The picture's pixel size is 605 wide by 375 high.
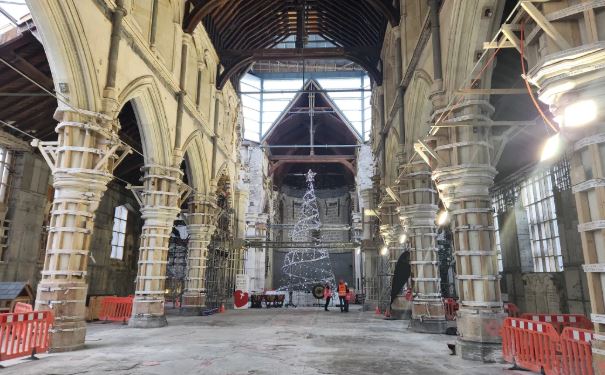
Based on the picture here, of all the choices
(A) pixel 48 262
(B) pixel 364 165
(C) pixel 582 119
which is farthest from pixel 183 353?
(B) pixel 364 165

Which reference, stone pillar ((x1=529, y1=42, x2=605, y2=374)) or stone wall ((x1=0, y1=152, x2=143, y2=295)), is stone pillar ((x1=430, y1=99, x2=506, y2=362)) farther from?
stone wall ((x1=0, y1=152, x2=143, y2=295))

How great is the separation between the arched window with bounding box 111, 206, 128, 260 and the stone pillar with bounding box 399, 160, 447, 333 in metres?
13.4

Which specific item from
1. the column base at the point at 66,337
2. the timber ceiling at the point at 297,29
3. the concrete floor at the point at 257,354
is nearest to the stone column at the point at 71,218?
the column base at the point at 66,337

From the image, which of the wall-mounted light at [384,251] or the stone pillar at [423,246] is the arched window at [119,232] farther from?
the stone pillar at [423,246]

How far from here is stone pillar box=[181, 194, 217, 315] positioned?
15391 millimetres

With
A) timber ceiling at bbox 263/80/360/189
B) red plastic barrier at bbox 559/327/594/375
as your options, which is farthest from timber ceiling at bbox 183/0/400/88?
red plastic barrier at bbox 559/327/594/375

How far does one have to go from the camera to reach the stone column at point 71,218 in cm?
729

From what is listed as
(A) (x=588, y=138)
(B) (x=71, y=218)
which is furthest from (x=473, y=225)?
(B) (x=71, y=218)

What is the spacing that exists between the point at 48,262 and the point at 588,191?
8351 millimetres

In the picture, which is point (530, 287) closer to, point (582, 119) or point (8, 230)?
point (582, 119)

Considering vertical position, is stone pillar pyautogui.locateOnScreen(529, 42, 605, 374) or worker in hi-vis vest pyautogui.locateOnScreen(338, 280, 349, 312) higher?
stone pillar pyautogui.locateOnScreen(529, 42, 605, 374)

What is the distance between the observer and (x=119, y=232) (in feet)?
62.3

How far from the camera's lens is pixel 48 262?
7449mm

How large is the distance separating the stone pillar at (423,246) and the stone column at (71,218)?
7.49 meters
